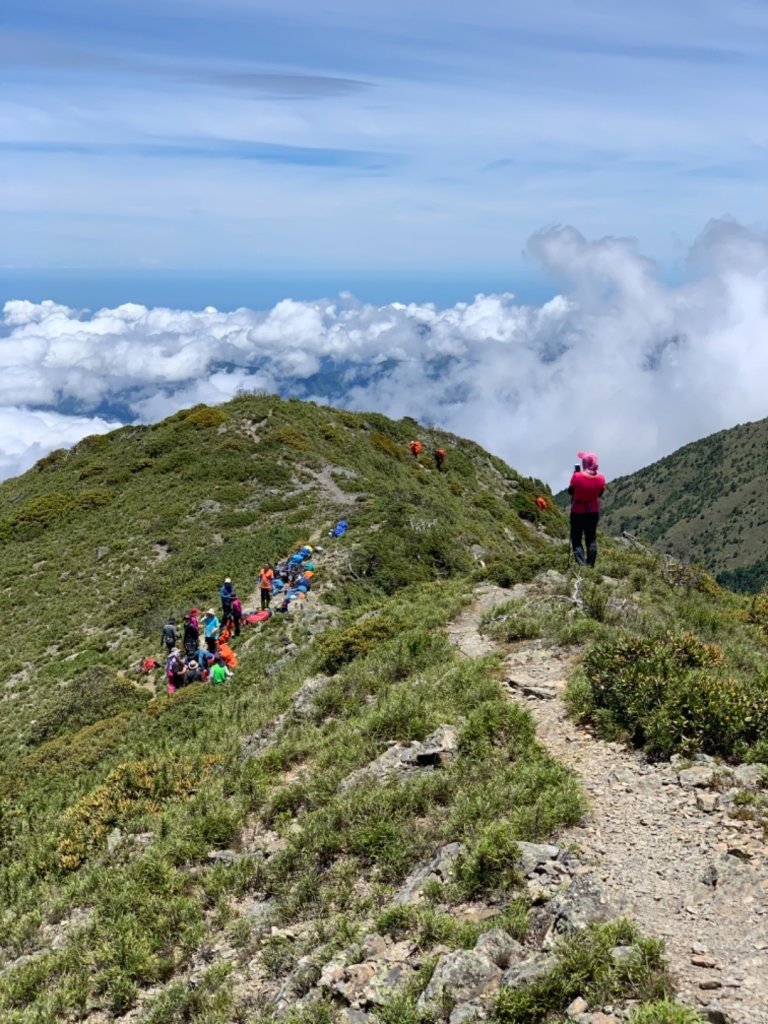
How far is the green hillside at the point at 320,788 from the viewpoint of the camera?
26.9ft

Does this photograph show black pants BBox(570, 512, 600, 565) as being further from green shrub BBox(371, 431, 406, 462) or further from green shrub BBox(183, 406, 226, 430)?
green shrub BBox(183, 406, 226, 430)

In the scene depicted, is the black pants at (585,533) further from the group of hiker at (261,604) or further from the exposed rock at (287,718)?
the exposed rock at (287,718)

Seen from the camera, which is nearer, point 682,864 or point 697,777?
point 682,864

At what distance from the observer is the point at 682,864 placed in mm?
8266

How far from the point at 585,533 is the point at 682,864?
12.1 meters

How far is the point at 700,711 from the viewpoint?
10883 millimetres

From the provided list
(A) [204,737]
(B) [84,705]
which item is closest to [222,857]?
(A) [204,737]

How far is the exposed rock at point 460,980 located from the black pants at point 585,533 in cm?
1309

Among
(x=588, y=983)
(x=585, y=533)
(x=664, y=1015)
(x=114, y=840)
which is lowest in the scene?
(x=114, y=840)

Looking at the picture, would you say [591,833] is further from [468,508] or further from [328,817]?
[468,508]

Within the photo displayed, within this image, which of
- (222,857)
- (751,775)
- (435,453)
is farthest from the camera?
(435,453)

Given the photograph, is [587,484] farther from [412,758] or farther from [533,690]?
[412,758]

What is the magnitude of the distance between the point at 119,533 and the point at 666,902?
39.1 m

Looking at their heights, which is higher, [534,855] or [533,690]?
[533,690]
